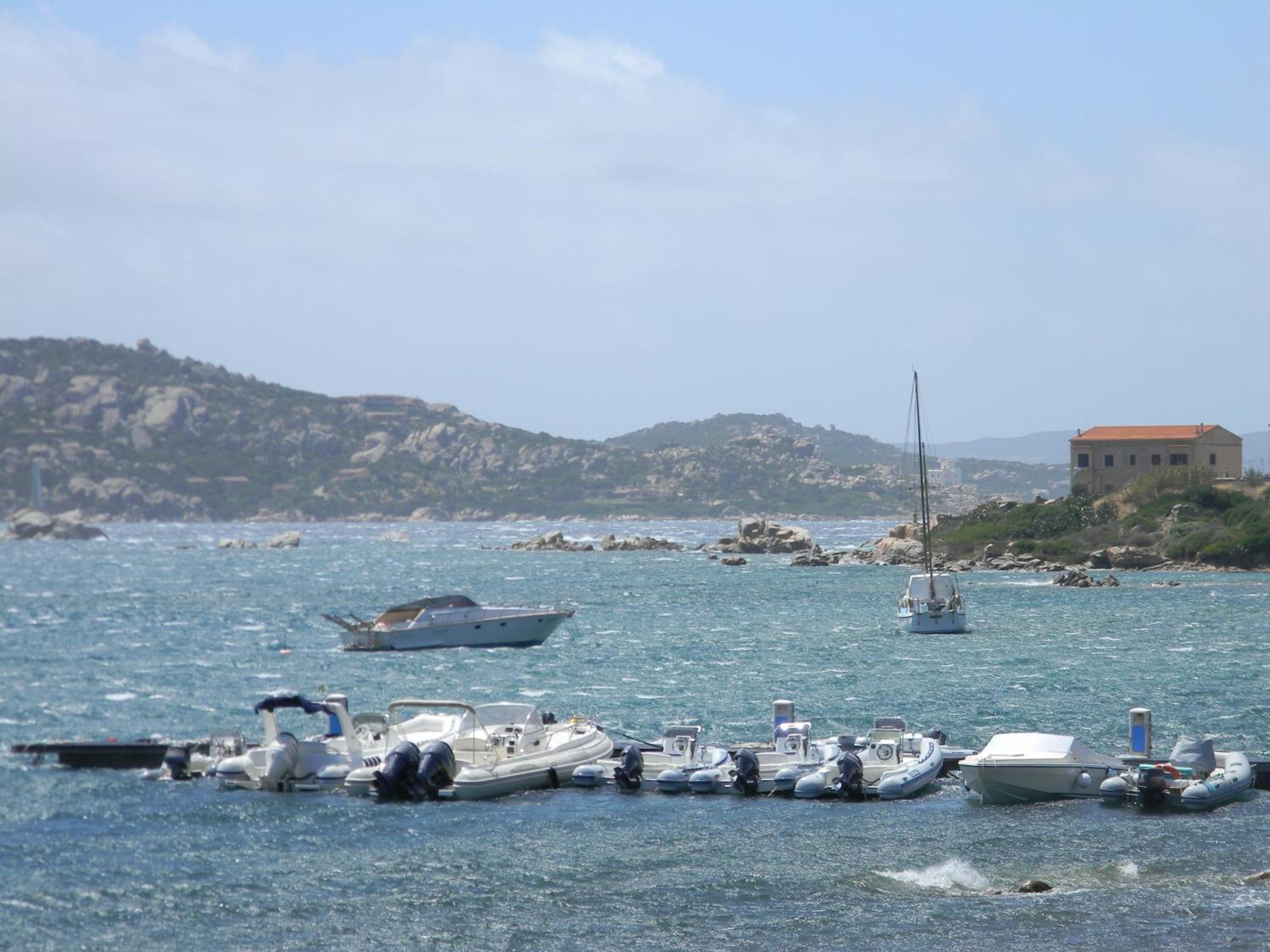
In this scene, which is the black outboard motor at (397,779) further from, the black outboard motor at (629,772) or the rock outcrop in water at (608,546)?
the rock outcrop in water at (608,546)

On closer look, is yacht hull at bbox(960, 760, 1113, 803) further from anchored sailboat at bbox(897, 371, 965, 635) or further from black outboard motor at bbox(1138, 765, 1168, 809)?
anchored sailboat at bbox(897, 371, 965, 635)

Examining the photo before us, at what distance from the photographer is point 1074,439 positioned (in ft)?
487

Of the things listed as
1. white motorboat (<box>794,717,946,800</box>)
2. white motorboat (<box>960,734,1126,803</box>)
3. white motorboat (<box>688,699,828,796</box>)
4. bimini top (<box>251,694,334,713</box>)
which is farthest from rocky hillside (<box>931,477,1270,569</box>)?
bimini top (<box>251,694,334,713</box>)

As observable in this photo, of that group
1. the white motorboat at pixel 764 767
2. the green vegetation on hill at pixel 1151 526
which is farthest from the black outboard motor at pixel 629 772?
the green vegetation on hill at pixel 1151 526

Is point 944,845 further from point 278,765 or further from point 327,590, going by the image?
point 327,590

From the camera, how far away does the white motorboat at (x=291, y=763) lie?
36438mm

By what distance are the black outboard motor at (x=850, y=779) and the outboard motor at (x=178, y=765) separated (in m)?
16.3

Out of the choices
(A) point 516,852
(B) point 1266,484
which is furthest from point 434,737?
(B) point 1266,484

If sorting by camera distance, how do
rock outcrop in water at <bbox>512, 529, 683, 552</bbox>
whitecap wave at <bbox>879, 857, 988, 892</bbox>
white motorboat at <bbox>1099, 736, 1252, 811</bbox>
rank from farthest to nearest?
rock outcrop in water at <bbox>512, 529, 683, 552</bbox> < white motorboat at <bbox>1099, 736, 1252, 811</bbox> < whitecap wave at <bbox>879, 857, 988, 892</bbox>

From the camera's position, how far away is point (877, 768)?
3612 cm

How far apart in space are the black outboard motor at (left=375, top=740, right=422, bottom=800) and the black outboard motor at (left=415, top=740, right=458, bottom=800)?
18 centimetres

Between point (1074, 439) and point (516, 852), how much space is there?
126693 millimetres

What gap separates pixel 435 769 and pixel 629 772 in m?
4.65

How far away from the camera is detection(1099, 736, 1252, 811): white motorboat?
109 feet
